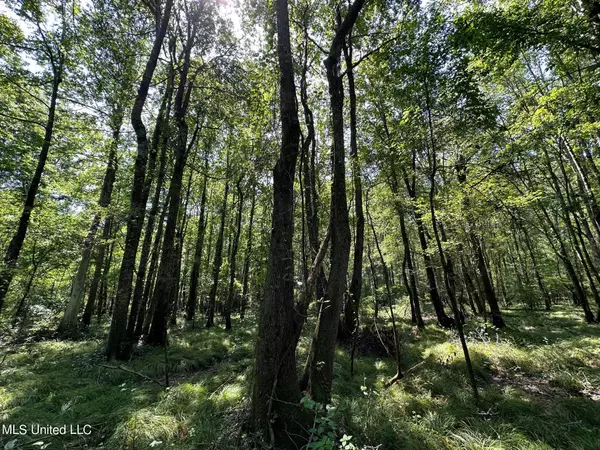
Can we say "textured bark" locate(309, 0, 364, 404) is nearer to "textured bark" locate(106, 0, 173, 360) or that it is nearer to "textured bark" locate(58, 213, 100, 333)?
"textured bark" locate(106, 0, 173, 360)

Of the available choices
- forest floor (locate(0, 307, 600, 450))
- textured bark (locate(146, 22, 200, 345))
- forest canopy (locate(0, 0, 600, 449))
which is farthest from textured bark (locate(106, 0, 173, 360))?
textured bark (locate(146, 22, 200, 345))

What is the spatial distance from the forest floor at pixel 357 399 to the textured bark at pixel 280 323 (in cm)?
46

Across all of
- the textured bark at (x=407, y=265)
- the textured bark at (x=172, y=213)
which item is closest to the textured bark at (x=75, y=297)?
the textured bark at (x=172, y=213)

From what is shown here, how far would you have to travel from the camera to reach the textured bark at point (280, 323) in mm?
2947

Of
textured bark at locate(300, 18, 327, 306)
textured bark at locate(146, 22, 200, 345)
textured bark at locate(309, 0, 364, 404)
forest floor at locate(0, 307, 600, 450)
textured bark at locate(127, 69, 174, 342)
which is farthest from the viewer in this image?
textured bark at locate(146, 22, 200, 345)

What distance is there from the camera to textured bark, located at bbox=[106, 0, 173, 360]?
249 inches

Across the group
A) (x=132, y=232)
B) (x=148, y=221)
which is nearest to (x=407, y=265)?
(x=148, y=221)

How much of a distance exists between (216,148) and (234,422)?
12.7 m

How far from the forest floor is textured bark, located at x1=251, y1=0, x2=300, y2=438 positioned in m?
0.46

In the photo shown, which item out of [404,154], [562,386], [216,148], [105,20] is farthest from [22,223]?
[562,386]

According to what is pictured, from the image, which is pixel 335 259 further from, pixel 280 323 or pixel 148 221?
pixel 148 221

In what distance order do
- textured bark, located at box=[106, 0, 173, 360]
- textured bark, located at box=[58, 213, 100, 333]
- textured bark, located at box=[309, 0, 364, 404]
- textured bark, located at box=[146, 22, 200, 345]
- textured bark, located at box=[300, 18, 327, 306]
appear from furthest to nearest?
textured bark, located at box=[58, 213, 100, 333] < textured bark, located at box=[146, 22, 200, 345] < textured bark, located at box=[106, 0, 173, 360] < textured bark, located at box=[300, 18, 327, 306] < textured bark, located at box=[309, 0, 364, 404]

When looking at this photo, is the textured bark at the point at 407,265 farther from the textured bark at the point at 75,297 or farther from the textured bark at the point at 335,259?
the textured bark at the point at 75,297

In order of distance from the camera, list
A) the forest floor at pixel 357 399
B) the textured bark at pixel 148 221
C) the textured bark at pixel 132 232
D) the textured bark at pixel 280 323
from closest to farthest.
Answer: the textured bark at pixel 280 323, the forest floor at pixel 357 399, the textured bark at pixel 132 232, the textured bark at pixel 148 221
